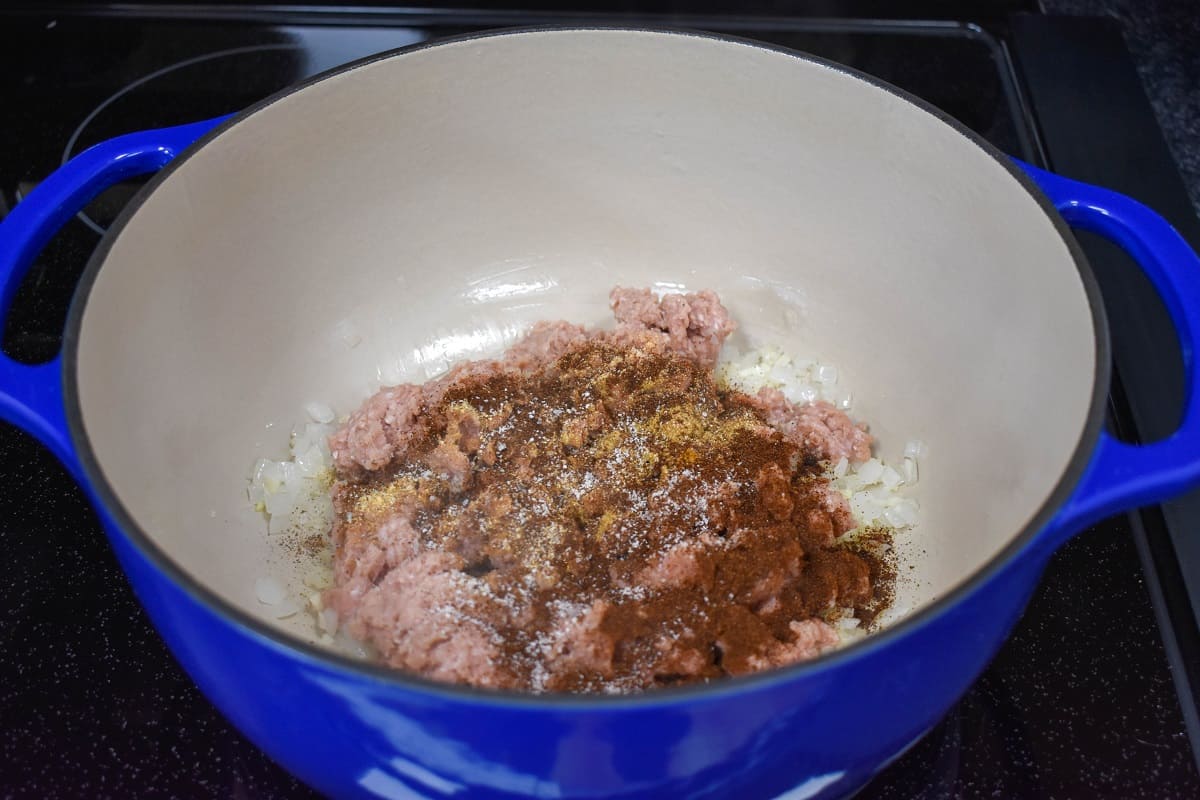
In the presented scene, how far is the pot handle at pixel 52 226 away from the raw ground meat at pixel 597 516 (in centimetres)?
31

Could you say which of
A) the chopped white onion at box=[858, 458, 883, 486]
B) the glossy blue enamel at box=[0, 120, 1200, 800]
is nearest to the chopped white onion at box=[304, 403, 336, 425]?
the glossy blue enamel at box=[0, 120, 1200, 800]

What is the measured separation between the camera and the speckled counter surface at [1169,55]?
1689 mm

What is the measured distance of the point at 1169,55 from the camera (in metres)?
1.80

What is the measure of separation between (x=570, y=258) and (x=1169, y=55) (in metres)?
1.08

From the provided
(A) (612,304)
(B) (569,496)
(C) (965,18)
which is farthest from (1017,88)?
(B) (569,496)

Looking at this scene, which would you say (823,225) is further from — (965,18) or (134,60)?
(134,60)

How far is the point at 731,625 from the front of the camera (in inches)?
37.1

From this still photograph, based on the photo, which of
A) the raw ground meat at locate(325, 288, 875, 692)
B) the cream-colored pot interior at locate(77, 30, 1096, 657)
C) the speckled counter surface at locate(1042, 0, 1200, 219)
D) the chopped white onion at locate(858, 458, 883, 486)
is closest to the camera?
the raw ground meat at locate(325, 288, 875, 692)

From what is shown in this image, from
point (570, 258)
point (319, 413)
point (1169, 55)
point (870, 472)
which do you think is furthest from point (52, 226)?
point (1169, 55)

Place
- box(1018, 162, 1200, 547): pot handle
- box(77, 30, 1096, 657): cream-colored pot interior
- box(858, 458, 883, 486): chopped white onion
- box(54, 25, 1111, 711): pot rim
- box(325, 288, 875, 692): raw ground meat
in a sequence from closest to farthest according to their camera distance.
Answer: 1. box(54, 25, 1111, 711): pot rim
2. box(1018, 162, 1200, 547): pot handle
3. box(325, 288, 875, 692): raw ground meat
4. box(77, 30, 1096, 657): cream-colored pot interior
5. box(858, 458, 883, 486): chopped white onion

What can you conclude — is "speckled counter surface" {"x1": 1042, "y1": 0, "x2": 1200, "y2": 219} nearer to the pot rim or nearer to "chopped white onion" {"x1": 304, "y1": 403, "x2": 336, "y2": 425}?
the pot rim

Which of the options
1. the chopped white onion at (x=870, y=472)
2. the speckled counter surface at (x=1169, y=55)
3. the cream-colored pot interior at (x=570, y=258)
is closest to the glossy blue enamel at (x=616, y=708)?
the cream-colored pot interior at (x=570, y=258)

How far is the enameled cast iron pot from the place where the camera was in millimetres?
719

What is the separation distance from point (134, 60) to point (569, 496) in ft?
3.40
